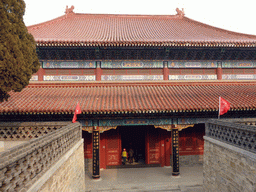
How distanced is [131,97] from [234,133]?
16.4 ft

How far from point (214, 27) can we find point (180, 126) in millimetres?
9101

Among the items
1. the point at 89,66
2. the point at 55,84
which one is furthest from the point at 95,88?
the point at 55,84

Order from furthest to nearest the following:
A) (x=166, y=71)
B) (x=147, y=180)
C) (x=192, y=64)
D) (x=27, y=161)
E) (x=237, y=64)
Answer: (x=237, y=64) < (x=192, y=64) < (x=166, y=71) < (x=147, y=180) < (x=27, y=161)

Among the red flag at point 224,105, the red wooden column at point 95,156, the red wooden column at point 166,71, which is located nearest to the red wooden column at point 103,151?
the red wooden column at point 95,156

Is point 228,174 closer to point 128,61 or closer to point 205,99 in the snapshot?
point 205,99

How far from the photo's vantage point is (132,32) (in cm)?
1295

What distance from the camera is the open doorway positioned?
11.8 meters

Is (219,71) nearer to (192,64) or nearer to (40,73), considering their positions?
(192,64)

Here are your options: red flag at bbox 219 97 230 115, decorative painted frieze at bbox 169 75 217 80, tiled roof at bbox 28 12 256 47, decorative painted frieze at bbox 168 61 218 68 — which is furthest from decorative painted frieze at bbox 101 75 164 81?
red flag at bbox 219 97 230 115

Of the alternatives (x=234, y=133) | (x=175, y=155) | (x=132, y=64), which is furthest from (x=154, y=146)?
(x=234, y=133)

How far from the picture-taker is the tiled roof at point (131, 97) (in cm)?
785

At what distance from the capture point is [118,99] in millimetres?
8750

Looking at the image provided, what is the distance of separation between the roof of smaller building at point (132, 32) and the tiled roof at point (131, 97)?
2.42 metres

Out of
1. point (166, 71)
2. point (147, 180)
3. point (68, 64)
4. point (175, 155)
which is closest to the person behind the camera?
point (147, 180)
